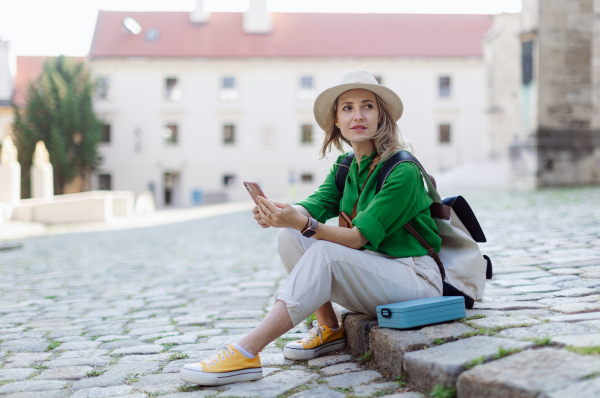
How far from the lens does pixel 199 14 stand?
1559 inches

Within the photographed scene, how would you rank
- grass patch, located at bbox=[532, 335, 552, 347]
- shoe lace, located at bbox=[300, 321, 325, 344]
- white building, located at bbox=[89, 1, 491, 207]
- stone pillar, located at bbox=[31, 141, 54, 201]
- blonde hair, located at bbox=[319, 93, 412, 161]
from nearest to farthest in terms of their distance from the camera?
grass patch, located at bbox=[532, 335, 552, 347], blonde hair, located at bbox=[319, 93, 412, 161], shoe lace, located at bbox=[300, 321, 325, 344], stone pillar, located at bbox=[31, 141, 54, 201], white building, located at bbox=[89, 1, 491, 207]

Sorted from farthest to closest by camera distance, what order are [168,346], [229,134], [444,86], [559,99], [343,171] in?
1. [444,86]
2. [229,134]
3. [559,99]
4. [168,346]
5. [343,171]

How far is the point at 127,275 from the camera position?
24.2ft

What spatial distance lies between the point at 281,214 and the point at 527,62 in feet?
51.7

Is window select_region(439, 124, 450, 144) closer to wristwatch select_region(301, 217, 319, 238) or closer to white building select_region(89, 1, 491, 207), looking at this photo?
white building select_region(89, 1, 491, 207)

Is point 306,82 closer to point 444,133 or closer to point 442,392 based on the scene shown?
point 444,133

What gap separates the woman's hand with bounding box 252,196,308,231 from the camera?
112 inches

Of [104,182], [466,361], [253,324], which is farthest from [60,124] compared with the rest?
[466,361]

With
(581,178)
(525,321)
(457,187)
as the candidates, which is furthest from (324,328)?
(457,187)

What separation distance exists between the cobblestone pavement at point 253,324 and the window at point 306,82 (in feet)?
98.1

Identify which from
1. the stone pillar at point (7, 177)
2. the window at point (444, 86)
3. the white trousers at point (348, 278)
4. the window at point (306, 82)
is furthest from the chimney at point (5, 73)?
the white trousers at point (348, 278)

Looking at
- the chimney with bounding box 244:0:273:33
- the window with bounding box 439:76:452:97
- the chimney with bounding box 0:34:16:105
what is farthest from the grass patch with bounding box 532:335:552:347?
the chimney with bounding box 0:34:16:105

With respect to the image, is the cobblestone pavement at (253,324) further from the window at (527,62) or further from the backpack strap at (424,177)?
the window at (527,62)

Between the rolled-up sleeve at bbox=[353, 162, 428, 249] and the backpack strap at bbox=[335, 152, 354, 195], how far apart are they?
53 centimetres
